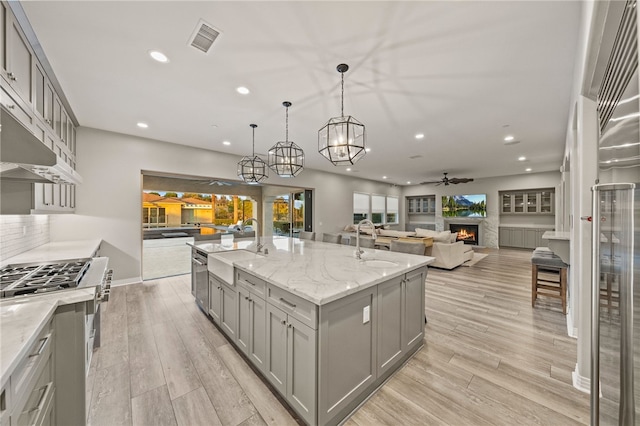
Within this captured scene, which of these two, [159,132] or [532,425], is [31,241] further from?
[532,425]

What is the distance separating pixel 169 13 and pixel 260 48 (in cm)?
70

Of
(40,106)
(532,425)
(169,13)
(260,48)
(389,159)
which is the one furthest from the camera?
(389,159)

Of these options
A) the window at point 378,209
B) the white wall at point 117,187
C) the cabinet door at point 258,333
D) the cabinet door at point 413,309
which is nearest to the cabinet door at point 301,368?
the cabinet door at point 258,333

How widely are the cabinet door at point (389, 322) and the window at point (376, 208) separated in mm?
7486

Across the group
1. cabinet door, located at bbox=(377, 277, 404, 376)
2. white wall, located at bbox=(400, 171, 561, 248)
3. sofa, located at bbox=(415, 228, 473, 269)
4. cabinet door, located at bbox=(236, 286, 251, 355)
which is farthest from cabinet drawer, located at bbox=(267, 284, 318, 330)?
white wall, located at bbox=(400, 171, 561, 248)

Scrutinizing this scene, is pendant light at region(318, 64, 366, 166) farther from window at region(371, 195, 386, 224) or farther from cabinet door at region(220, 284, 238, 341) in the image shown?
window at region(371, 195, 386, 224)

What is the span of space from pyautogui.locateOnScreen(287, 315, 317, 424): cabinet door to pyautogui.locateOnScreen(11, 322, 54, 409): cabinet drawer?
1163 millimetres

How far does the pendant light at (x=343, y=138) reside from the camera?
2234mm

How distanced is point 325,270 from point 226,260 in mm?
1050

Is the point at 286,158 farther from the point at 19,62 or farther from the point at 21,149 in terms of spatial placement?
the point at 19,62

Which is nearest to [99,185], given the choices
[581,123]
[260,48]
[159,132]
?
[159,132]

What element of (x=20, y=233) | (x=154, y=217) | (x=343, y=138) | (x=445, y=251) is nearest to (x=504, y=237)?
(x=445, y=251)

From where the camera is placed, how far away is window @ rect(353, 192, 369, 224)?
9.58 meters

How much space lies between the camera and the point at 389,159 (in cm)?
651
